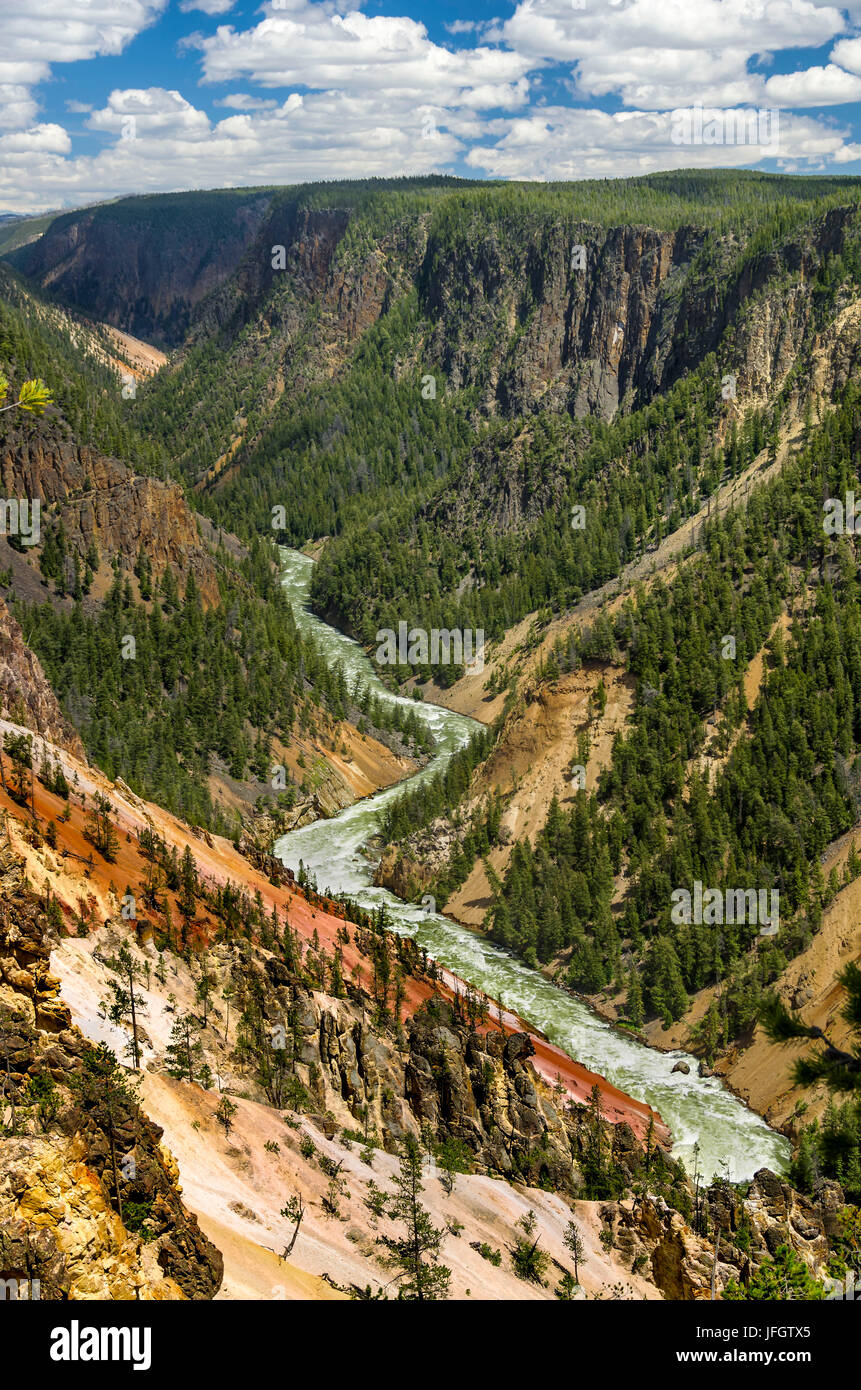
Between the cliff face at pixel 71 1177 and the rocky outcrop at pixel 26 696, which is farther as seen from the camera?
the rocky outcrop at pixel 26 696

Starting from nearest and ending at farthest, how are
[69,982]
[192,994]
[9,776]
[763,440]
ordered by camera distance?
[69,982], [192,994], [9,776], [763,440]

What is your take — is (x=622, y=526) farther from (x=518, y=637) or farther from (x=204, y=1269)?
(x=204, y=1269)

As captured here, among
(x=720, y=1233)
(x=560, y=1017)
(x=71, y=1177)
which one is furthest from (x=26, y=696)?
(x=71, y=1177)

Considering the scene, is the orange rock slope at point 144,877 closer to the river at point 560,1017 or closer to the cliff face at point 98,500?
the river at point 560,1017

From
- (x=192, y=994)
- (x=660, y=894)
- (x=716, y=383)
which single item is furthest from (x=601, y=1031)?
(x=716, y=383)

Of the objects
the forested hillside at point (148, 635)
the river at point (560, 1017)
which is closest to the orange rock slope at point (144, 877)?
the river at point (560, 1017)
